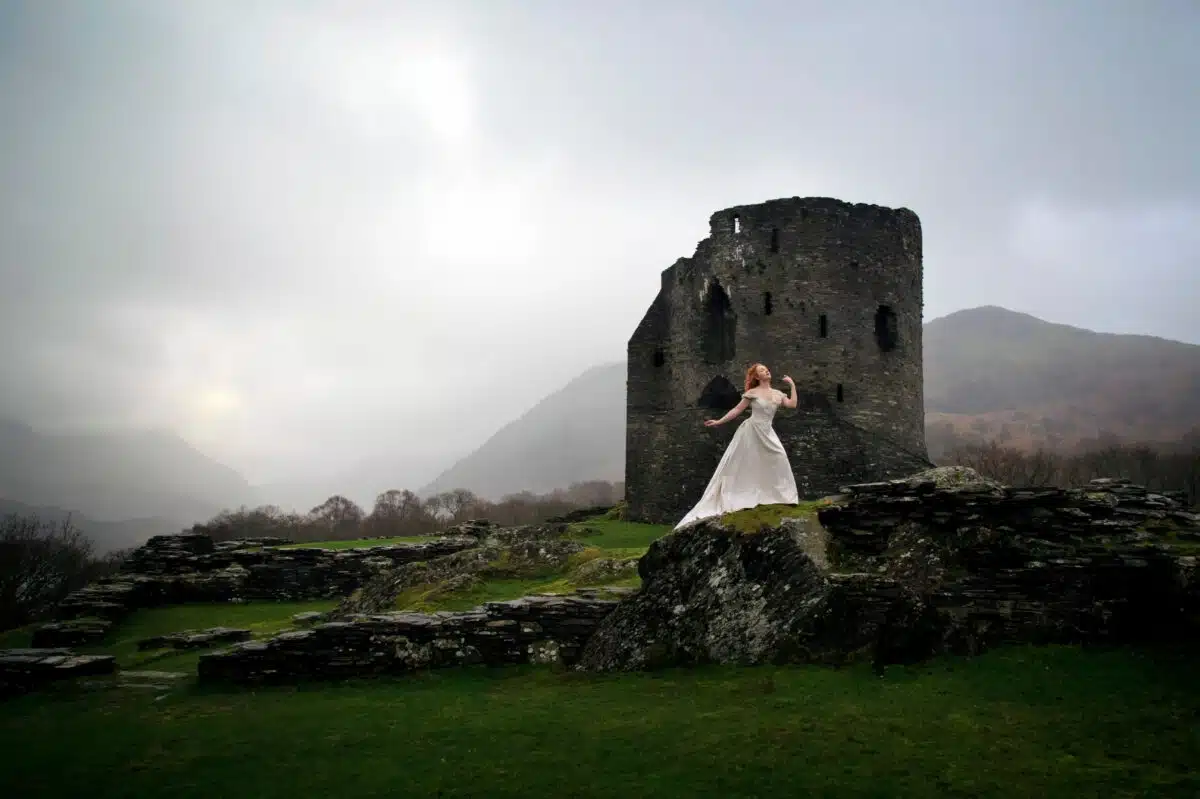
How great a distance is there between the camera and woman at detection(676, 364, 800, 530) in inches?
484

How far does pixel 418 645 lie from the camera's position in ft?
38.4

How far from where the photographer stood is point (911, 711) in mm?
7535

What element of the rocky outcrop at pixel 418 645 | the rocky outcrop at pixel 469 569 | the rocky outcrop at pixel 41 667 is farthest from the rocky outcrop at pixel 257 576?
the rocky outcrop at pixel 418 645

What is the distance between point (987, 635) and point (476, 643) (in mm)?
6709

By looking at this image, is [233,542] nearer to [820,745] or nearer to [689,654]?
[689,654]

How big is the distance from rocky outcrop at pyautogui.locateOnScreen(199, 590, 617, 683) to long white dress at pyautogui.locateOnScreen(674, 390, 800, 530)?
2325 mm

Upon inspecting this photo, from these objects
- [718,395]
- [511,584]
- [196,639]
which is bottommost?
[196,639]

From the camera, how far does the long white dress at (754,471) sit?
12281 mm

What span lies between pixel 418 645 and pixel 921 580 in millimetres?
6909

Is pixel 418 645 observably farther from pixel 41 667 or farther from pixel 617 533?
pixel 617 533

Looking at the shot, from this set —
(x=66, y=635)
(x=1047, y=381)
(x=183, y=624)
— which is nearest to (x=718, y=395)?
(x=183, y=624)

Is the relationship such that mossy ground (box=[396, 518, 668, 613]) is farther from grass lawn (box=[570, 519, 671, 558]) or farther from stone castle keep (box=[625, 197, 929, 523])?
stone castle keep (box=[625, 197, 929, 523])

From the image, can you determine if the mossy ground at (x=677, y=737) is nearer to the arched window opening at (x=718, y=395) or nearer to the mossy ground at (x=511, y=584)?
the mossy ground at (x=511, y=584)

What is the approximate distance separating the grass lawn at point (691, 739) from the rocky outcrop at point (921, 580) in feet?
1.63
